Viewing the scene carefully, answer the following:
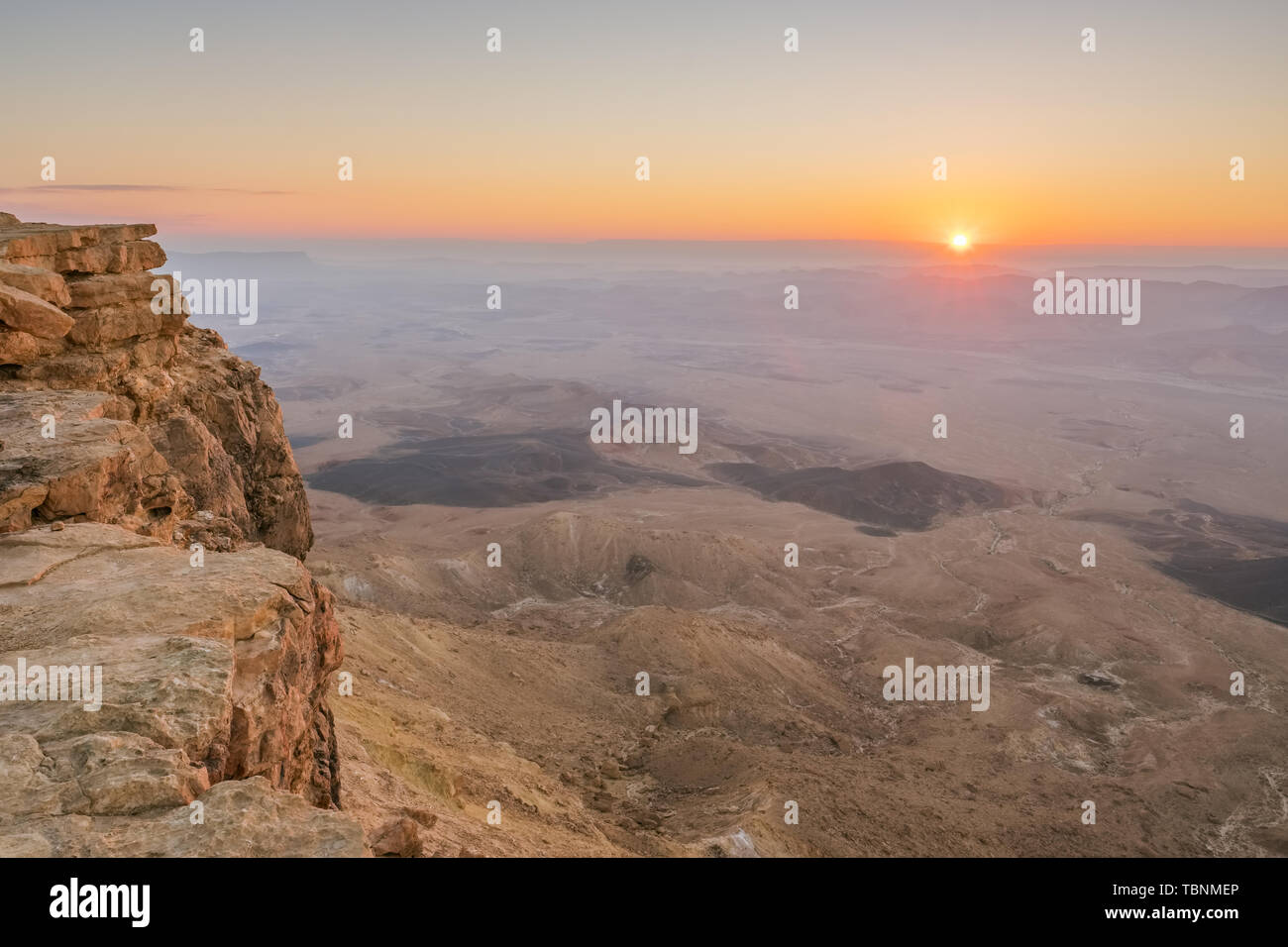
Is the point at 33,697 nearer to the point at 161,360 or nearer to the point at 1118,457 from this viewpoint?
the point at 161,360

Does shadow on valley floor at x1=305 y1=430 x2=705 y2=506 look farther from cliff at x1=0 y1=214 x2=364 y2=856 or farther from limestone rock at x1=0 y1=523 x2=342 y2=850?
limestone rock at x1=0 y1=523 x2=342 y2=850

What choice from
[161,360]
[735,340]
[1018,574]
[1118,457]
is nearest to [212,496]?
[161,360]

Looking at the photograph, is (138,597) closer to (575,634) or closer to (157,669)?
(157,669)

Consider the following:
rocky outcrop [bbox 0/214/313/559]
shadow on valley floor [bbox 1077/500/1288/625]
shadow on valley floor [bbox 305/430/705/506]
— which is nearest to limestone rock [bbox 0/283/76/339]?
rocky outcrop [bbox 0/214/313/559]

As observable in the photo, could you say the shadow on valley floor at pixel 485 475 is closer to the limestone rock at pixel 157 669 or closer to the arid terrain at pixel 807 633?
the arid terrain at pixel 807 633

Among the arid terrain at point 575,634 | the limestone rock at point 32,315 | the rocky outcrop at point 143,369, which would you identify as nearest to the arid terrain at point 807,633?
the arid terrain at point 575,634

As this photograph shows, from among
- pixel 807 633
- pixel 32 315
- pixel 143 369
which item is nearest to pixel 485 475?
pixel 807 633
